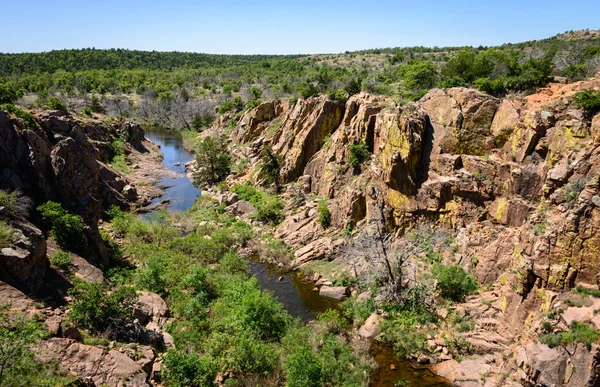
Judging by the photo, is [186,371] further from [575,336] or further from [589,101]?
[589,101]

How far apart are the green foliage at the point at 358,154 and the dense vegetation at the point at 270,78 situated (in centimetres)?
553

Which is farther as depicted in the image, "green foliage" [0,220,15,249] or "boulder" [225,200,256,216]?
"boulder" [225,200,256,216]

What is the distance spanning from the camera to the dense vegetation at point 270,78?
3462 centimetres

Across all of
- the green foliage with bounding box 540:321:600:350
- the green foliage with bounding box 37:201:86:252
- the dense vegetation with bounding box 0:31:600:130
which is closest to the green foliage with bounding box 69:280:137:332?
the green foliage with bounding box 37:201:86:252

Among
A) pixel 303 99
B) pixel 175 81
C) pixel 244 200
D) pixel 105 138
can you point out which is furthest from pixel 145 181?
pixel 175 81

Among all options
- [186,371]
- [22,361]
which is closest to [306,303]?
[186,371]

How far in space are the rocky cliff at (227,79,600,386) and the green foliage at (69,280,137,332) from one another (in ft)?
50.8

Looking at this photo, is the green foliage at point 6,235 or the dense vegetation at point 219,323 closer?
the dense vegetation at point 219,323

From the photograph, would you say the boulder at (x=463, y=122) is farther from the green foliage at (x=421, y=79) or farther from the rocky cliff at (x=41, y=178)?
the rocky cliff at (x=41, y=178)

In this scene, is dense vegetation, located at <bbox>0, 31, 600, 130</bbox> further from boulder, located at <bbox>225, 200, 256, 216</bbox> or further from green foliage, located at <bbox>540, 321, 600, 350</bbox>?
green foliage, located at <bbox>540, 321, 600, 350</bbox>

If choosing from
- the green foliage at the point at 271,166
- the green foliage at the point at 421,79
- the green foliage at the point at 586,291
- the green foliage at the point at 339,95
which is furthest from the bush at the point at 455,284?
the green foliage at the point at 339,95

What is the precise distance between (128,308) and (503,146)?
2654 cm

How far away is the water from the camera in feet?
160

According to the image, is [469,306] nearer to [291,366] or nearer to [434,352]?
[434,352]
